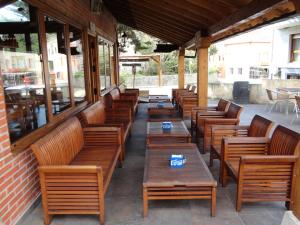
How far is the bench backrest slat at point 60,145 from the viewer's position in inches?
96.3

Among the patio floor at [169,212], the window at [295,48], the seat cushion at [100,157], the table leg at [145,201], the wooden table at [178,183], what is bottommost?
the patio floor at [169,212]

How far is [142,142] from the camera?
5.10 metres

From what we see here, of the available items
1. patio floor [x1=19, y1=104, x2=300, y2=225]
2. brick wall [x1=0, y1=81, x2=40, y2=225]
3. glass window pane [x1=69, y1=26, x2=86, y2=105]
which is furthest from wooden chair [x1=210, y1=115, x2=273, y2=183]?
glass window pane [x1=69, y1=26, x2=86, y2=105]

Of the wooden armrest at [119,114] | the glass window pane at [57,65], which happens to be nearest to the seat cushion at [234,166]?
the glass window pane at [57,65]

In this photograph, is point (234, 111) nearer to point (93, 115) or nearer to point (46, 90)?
point (93, 115)

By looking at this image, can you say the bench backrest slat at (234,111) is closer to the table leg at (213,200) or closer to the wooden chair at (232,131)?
the wooden chair at (232,131)

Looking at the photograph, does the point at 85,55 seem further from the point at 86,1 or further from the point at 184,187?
the point at 184,187

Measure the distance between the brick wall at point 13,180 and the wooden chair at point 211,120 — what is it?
250 cm

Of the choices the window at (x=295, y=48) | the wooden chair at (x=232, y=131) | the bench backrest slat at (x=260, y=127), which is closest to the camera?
the bench backrest slat at (x=260, y=127)

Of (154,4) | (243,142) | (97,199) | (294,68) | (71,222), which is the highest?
(154,4)

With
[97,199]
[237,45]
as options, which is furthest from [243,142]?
[237,45]

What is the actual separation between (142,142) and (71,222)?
265 centimetres

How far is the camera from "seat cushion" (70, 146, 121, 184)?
300 cm

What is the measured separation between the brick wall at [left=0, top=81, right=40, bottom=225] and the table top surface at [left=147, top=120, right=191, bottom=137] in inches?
70.0
